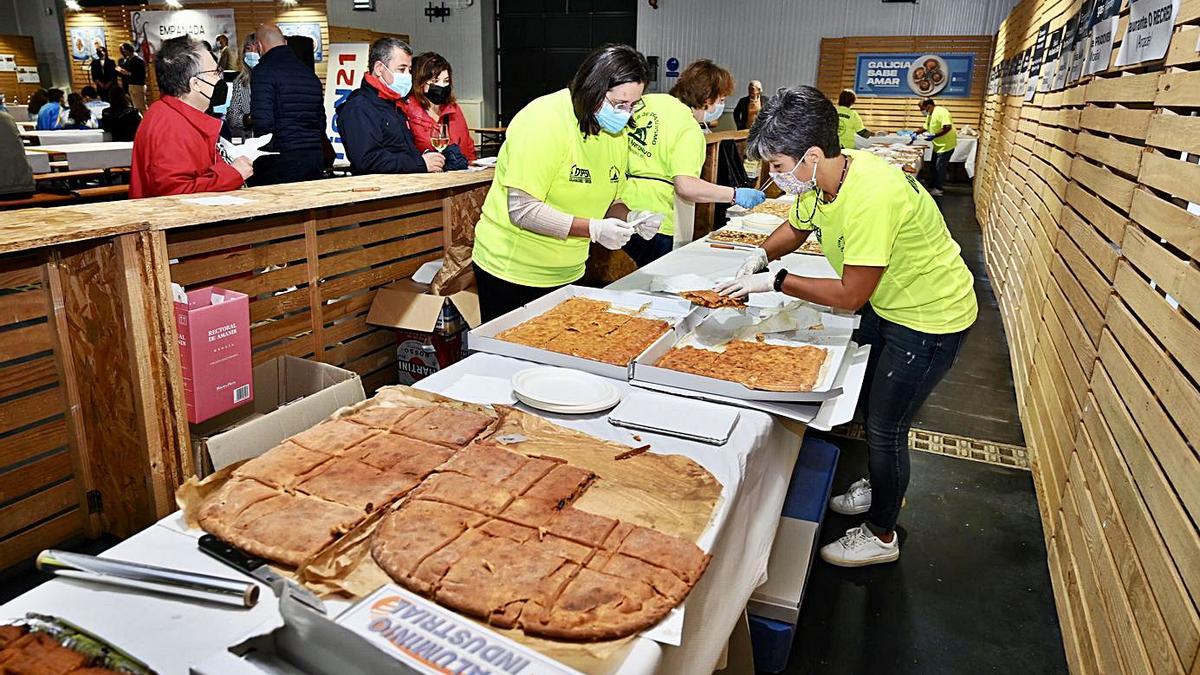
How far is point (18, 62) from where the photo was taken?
15844mm

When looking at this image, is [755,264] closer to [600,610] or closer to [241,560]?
[600,610]

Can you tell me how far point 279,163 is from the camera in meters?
4.36

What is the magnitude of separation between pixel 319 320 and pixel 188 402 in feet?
2.76

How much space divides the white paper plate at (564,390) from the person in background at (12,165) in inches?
169

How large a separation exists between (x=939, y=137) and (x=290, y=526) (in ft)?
45.0

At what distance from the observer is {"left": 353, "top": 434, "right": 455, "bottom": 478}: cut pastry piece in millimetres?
1513

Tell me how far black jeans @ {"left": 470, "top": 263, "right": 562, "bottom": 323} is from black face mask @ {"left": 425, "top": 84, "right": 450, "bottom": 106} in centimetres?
293

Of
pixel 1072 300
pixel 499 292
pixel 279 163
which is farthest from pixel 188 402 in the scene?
pixel 1072 300

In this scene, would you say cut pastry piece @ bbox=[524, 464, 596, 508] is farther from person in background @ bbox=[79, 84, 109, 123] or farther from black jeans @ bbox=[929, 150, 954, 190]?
black jeans @ bbox=[929, 150, 954, 190]

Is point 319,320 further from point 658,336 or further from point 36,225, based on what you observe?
point 658,336

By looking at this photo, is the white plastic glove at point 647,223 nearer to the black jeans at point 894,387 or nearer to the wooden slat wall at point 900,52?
the black jeans at point 894,387

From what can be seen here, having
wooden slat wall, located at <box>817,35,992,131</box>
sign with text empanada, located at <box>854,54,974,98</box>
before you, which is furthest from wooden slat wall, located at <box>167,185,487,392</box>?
sign with text empanada, located at <box>854,54,974,98</box>

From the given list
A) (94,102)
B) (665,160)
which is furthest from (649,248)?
(94,102)

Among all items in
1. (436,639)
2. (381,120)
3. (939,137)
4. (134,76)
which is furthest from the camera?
(939,137)
